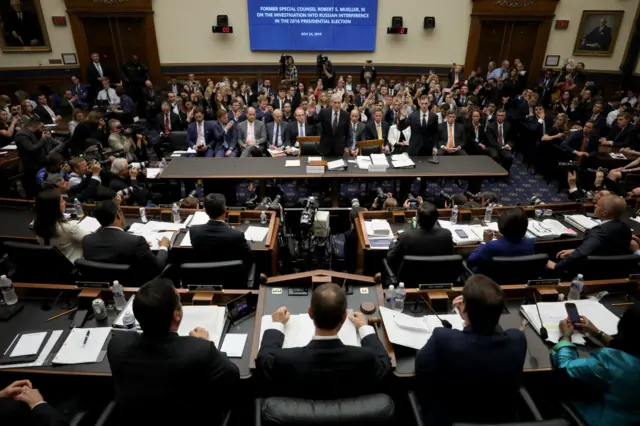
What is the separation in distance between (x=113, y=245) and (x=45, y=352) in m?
0.98

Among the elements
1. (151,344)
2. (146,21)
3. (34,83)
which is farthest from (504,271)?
(34,83)

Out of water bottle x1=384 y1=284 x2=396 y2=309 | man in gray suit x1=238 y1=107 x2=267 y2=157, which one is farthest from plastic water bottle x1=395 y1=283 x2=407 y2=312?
man in gray suit x1=238 y1=107 x2=267 y2=157

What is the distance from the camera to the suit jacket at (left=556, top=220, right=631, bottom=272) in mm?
3623

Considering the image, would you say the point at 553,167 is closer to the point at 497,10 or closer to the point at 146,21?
the point at 497,10

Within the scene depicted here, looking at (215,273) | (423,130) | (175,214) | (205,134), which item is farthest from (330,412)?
(205,134)

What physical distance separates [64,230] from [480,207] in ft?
13.9

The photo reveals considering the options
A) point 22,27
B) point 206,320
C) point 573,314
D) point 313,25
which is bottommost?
point 206,320

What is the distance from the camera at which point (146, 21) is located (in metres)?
12.3

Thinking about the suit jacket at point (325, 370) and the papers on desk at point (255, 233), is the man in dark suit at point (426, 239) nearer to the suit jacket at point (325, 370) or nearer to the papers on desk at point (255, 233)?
the papers on desk at point (255, 233)

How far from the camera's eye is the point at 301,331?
267 centimetres

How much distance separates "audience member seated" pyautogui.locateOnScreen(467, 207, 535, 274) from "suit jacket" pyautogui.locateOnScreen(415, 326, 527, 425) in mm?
1441

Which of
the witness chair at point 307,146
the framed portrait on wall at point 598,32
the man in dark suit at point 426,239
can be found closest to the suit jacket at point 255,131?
the witness chair at point 307,146

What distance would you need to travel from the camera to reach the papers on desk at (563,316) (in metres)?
2.79

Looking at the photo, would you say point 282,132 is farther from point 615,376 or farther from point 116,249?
point 615,376
